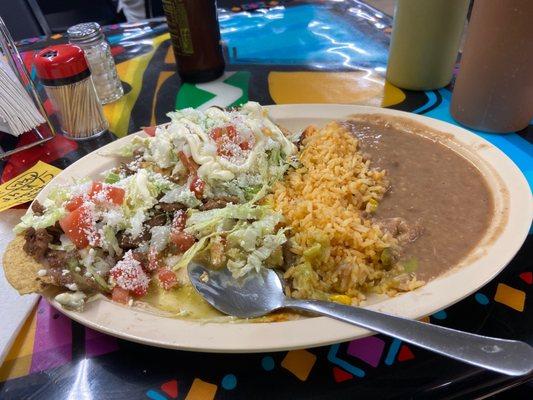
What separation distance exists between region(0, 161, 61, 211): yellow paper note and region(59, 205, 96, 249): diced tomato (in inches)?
17.6

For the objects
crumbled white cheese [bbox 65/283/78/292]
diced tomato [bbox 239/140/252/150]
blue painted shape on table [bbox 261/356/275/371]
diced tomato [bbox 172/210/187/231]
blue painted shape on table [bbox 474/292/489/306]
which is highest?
crumbled white cheese [bbox 65/283/78/292]

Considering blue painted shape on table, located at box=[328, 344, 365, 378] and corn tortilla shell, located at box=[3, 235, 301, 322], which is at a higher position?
corn tortilla shell, located at box=[3, 235, 301, 322]

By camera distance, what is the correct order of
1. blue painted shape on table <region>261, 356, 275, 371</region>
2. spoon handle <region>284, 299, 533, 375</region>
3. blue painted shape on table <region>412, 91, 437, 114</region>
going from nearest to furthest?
1. spoon handle <region>284, 299, 533, 375</region>
2. blue painted shape on table <region>261, 356, 275, 371</region>
3. blue painted shape on table <region>412, 91, 437, 114</region>

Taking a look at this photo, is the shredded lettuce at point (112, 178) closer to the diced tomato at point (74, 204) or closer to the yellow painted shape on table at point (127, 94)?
the diced tomato at point (74, 204)

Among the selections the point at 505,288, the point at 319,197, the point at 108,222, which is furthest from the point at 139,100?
the point at 505,288

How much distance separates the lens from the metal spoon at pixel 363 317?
0.81 metres

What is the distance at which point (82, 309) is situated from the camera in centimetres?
105

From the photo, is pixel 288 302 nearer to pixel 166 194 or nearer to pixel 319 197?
pixel 319 197

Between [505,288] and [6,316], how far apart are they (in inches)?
56.5

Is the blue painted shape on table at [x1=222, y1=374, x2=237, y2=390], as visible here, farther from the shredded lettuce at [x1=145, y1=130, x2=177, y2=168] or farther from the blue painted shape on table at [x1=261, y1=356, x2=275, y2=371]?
the shredded lettuce at [x1=145, y1=130, x2=177, y2=168]

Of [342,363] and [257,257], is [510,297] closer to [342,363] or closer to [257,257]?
[342,363]

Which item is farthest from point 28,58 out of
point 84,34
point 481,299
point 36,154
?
point 481,299

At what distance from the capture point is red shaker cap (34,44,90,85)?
1.76 m

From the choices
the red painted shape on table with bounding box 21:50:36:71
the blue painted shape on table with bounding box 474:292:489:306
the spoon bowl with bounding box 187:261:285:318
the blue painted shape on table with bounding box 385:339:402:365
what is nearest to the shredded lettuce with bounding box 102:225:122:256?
the spoon bowl with bounding box 187:261:285:318
